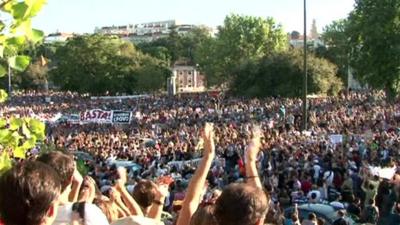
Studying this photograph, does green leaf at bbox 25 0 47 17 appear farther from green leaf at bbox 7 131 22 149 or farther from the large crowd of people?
green leaf at bbox 7 131 22 149

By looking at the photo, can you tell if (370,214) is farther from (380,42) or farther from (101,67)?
(101,67)

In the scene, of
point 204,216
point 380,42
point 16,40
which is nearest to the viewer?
point 204,216

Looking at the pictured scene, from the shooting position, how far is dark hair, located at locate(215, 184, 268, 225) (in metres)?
3.11

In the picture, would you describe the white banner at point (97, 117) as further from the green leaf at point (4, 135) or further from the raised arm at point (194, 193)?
the raised arm at point (194, 193)

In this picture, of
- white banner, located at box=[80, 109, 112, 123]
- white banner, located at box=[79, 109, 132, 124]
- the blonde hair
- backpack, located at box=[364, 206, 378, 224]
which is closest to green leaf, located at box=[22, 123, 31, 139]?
the blonde hair

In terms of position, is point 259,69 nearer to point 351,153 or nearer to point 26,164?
point 351,153

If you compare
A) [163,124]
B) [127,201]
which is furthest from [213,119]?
[127,201]

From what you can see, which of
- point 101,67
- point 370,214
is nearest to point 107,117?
point 370,214

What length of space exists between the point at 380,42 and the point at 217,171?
1255 inches

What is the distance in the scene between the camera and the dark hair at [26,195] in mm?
2611

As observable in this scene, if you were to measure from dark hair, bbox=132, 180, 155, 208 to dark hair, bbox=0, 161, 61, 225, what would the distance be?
208 centimetres

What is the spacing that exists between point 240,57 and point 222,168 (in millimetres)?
68566

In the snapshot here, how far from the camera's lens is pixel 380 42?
4681 centimetres

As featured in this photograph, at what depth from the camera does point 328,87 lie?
179 feet
